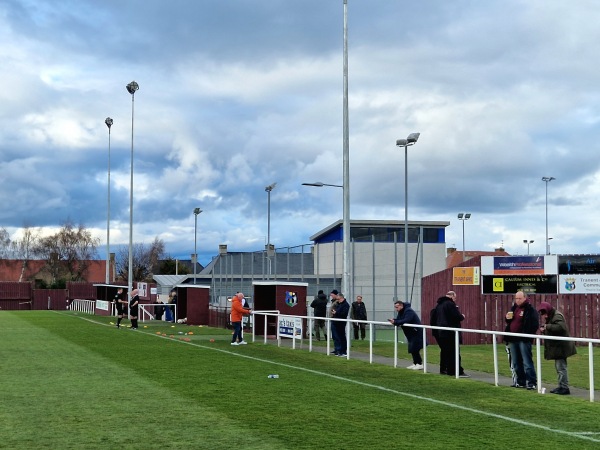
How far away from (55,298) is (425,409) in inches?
3211

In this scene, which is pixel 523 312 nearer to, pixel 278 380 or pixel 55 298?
pixel 278 380

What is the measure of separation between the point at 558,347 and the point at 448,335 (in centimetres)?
327

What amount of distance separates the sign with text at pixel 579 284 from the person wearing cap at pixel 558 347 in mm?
16576

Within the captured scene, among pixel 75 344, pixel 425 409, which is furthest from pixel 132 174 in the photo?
pixel 425 409

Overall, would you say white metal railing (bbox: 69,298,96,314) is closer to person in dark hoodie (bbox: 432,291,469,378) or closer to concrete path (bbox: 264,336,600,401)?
concrete path (bbox: 264,336,600,401)

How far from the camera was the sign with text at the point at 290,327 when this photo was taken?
25841 millimetres

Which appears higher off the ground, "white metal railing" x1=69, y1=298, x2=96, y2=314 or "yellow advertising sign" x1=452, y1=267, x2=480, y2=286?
"yellow advertising sign" x1=452, y1=267, x2=480, y2=286

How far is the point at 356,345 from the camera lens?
27.9m

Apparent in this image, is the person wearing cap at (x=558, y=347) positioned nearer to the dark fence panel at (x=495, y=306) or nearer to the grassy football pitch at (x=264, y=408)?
the grassy football pitch at (x=264, y=408)

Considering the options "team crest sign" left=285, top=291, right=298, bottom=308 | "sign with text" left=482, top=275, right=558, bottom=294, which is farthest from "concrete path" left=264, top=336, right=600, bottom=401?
"sign with text" left=482, top=275, right=558, bottom=294

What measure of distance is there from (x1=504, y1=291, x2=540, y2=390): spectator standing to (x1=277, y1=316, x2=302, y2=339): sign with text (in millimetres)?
10154

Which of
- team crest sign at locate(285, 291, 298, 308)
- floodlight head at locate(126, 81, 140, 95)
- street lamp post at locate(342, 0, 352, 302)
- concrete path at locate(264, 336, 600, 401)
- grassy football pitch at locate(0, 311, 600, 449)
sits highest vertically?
floodlight head at locate(126, 81, 140, 95)

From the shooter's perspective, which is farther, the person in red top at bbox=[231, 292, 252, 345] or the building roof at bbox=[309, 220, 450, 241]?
the building roof at bbox=[309, 220, 450, 241]

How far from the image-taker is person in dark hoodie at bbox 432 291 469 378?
58.1 feet
